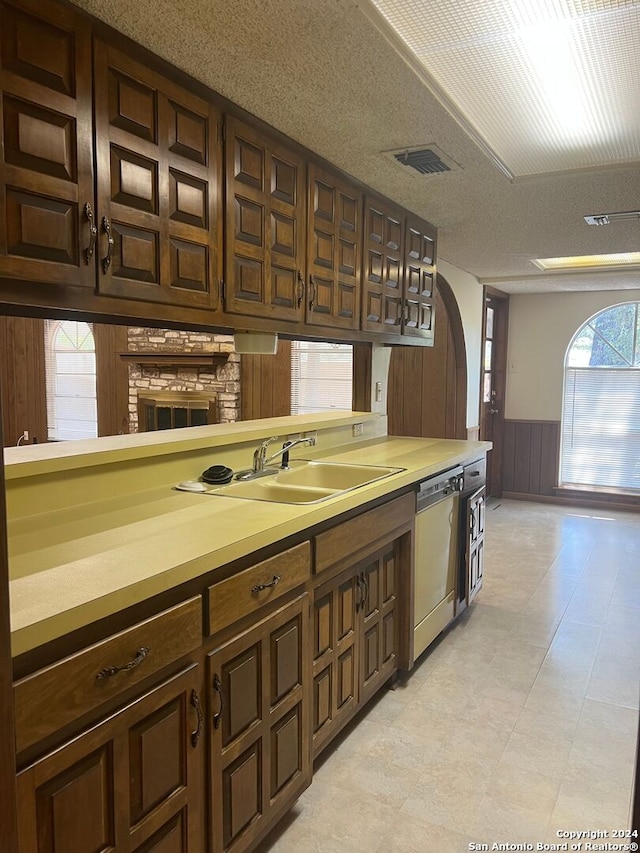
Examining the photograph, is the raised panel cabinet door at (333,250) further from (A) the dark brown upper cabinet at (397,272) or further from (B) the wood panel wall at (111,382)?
(B) the wood panel wall at (111,382)

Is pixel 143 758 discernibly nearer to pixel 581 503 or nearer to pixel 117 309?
pixel 117 309

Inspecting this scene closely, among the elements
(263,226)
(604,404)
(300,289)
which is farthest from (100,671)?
(604,404)

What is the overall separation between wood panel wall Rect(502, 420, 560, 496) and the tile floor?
9.58 ft

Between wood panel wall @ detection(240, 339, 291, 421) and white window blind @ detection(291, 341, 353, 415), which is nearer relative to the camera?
wood panel wall @ detection(240, 339, 291, 421)

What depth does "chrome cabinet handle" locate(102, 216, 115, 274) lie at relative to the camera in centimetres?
164

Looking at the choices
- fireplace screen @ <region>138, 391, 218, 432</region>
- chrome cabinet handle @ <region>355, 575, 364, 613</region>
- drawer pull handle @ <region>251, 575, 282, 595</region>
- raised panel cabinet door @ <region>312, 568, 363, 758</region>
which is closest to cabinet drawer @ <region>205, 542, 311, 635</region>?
drawer pull handle @ <region>251, 575, 282, 595</region>

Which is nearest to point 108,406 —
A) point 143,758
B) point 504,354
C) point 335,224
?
point 504,354

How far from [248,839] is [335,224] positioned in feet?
7.54

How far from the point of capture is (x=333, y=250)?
2777 mm

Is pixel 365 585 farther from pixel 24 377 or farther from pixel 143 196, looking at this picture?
pixel 24 377

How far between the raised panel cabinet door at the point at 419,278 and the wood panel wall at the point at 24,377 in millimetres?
5547

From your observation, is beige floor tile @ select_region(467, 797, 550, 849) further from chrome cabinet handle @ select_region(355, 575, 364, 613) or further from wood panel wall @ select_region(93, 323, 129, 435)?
wood panel wall @ select_region(93, 323, 129, 435)

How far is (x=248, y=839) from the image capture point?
175cm

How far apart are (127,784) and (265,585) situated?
23.6 inches
